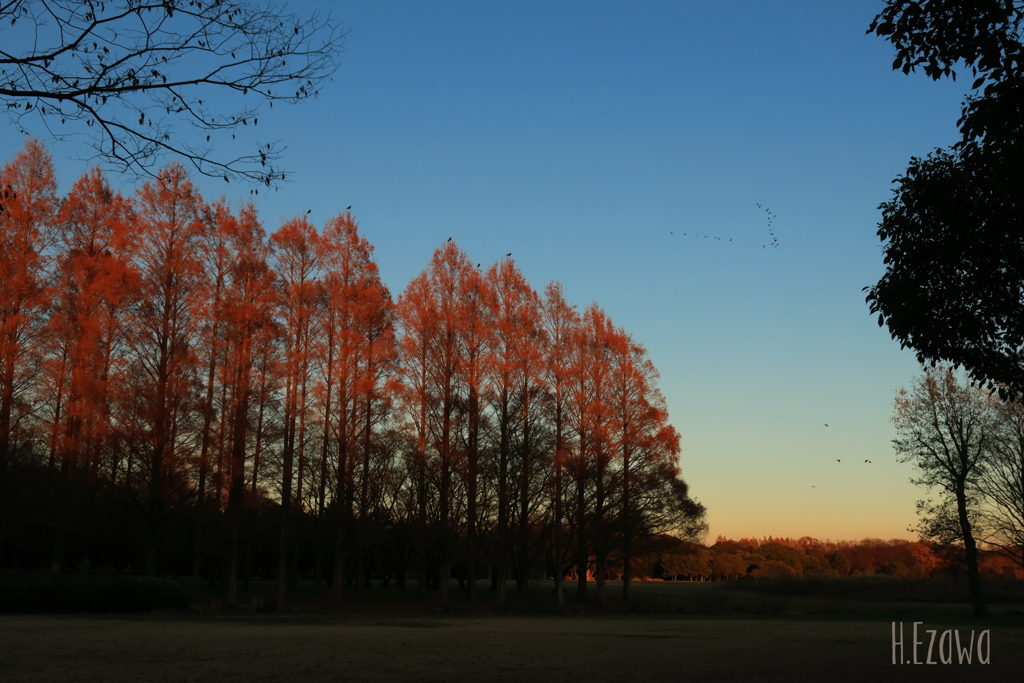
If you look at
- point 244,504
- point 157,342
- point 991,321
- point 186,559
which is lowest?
point 186,559

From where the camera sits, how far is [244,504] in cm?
2708

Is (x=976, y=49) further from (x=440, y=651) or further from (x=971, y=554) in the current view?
(x=971, y=554)

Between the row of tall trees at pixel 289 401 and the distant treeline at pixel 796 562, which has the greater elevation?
the row of tall trees at pixel 289 401

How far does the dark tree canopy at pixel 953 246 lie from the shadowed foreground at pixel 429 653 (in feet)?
16.0

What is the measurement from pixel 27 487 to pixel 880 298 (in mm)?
27080

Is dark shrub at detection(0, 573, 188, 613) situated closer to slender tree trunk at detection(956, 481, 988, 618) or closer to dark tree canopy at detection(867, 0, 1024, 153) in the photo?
dark tree canopy at detection(867, 0, 1024, 153)

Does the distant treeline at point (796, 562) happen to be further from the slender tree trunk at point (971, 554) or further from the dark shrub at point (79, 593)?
the dark shrub at point (79, 593)

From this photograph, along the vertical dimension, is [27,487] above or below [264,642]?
above

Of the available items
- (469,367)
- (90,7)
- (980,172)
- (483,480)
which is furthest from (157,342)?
(980,172)

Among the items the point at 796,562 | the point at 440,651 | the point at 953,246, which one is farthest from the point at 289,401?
the point at 796,562

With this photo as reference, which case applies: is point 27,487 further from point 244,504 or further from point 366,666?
point 366,666

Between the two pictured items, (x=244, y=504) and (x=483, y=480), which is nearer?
(x=244, y=504)

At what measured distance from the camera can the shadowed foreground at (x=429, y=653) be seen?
1054 centimetres

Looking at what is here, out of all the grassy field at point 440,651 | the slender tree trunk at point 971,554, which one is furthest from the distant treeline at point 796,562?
the grassy field at point 440,651
